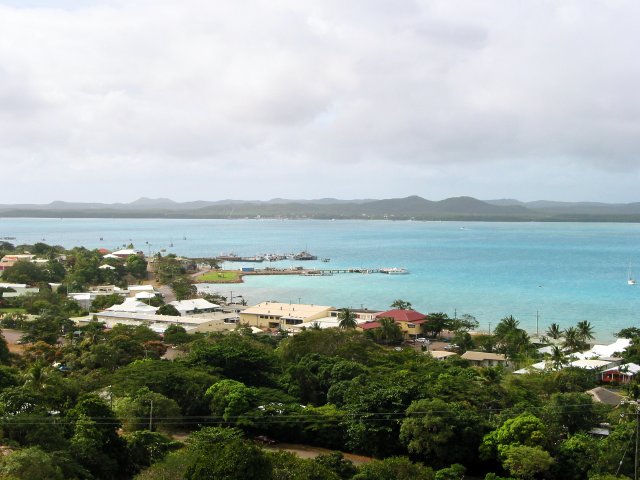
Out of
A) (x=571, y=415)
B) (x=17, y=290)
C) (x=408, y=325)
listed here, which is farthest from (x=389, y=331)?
(x=17, y=290)

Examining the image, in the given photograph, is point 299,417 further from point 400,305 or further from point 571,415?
point 400,305

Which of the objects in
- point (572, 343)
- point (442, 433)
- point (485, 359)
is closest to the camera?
point (442, 433)

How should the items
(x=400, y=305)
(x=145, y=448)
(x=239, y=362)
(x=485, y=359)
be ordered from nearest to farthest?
(x=145, y=448)
(x=239, y=362)
(x=485, y=359)
(x=400, y=305)

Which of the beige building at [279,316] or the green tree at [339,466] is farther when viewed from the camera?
the beige building at [279,316]

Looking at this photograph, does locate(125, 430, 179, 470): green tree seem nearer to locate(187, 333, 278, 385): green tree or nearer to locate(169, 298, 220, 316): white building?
locate(187, 333, 278, 385): green tree

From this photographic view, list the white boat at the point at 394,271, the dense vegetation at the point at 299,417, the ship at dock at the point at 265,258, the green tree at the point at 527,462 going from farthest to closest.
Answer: the ship at dock at the point at 265,258, the white boat at the point at 394,271, the green tree at the point at 527,462, the dense vegetation at the point at 299,417

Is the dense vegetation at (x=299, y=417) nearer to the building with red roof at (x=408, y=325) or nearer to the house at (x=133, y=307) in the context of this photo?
the building with red roof at (x=408, y=325)

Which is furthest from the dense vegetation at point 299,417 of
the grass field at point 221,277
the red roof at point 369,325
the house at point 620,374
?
the grass field at point 221,277
